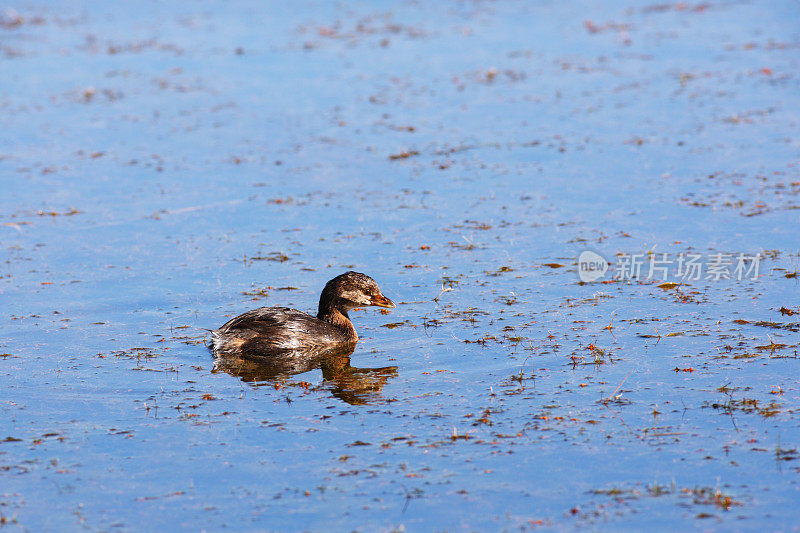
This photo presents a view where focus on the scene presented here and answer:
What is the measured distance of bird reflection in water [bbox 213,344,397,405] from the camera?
33.7ft

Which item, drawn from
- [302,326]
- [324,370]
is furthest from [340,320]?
[324,370]

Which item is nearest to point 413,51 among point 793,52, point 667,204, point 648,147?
point 793,52

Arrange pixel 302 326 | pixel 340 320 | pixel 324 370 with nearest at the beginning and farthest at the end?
pixel 324 370 < pixel 302 326 < pixel 340 320

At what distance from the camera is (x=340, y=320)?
1201 cm

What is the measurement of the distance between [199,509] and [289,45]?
87.4 ft

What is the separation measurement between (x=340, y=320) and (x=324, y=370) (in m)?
0.95

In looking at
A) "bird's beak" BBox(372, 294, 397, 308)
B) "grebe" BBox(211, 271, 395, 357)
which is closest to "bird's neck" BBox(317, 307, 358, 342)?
"grebe" BBox(211, 271, 395, 357)

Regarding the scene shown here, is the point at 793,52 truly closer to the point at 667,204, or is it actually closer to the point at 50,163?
the point at 667,204

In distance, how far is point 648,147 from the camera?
19.9 metres

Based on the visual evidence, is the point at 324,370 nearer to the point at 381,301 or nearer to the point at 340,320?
the point at 340,320

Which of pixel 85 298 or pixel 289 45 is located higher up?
pixel 289 45

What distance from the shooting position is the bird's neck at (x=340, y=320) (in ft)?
39.3

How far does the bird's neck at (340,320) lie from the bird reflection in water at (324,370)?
0.19m

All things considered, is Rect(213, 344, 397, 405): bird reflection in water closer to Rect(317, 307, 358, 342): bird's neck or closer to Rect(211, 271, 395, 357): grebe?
Rect(211, 271, 395, 357): grebe
